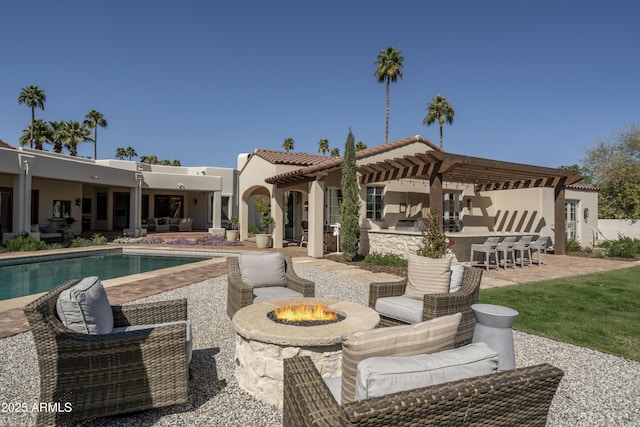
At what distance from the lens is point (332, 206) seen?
50.6 feet

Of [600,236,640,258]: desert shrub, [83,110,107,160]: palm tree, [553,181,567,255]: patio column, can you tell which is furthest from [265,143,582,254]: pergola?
[83,110,107,160]: palm tree

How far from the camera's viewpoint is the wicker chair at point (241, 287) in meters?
4.70

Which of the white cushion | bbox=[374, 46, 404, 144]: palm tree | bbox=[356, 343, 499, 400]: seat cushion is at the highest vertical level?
bbox=[374, 46, 404, 144]: palm tree

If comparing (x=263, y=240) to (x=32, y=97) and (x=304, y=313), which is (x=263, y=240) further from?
(x=32, y=97)

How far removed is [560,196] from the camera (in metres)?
15.2

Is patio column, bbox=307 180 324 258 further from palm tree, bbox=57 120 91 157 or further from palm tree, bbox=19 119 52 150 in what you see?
palm tree, bbox=19 119 52 150

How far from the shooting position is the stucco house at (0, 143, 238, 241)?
14555 millimetres

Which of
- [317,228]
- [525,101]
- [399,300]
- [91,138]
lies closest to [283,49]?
[317,228]

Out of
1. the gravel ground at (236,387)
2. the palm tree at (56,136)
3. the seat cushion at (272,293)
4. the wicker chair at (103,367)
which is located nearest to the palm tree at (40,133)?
the palm tree at (56,136)

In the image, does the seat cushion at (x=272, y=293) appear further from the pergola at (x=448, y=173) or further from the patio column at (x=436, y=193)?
the patio column at (x=436, y=193)

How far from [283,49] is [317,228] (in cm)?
1002

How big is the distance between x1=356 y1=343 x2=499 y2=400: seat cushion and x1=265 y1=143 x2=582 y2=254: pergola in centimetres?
896

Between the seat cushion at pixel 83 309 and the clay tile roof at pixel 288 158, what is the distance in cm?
1306

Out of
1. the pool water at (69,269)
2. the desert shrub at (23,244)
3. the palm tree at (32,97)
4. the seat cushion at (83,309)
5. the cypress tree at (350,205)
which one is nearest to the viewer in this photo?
the seat cushion at (83,309)
